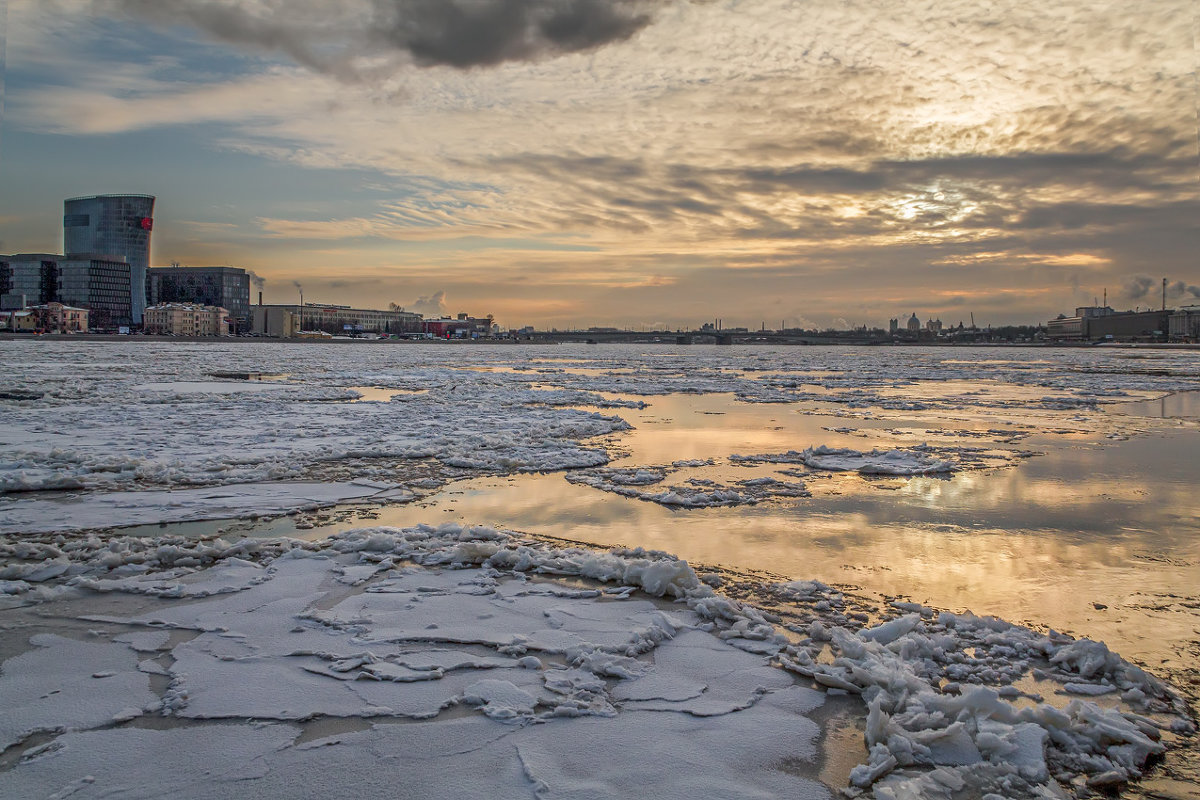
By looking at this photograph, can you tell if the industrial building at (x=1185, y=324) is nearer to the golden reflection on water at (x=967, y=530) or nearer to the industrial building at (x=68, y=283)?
the golden reflection on water at (x=967, y=530)

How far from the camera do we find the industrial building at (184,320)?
554ft

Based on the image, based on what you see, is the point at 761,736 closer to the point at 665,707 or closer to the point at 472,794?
the point at 665,707

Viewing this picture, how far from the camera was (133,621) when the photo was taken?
193 inches

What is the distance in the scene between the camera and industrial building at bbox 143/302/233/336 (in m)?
169

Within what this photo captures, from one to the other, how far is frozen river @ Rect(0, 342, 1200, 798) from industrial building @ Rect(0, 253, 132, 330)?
8097 inches

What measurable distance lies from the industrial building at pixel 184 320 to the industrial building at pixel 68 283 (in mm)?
16893

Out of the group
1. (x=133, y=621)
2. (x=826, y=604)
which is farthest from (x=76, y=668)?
(x=826, y=604)

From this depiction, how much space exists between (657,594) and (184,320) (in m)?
191

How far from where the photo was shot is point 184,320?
16962cm

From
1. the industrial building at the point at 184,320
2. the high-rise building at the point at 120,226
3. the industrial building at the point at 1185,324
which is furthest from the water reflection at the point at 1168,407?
the high-rise building at the point at 120,226

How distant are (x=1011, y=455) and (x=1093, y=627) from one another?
8136 mm

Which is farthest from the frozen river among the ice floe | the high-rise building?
the high-rise building

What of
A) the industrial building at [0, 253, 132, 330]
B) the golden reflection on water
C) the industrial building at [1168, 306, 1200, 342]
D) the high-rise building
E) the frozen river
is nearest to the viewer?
the frozen river

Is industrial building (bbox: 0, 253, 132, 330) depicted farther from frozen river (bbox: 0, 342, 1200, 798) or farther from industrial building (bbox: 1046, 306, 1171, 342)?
industrial building (bbox: 1046, 306, 1171, 342)
